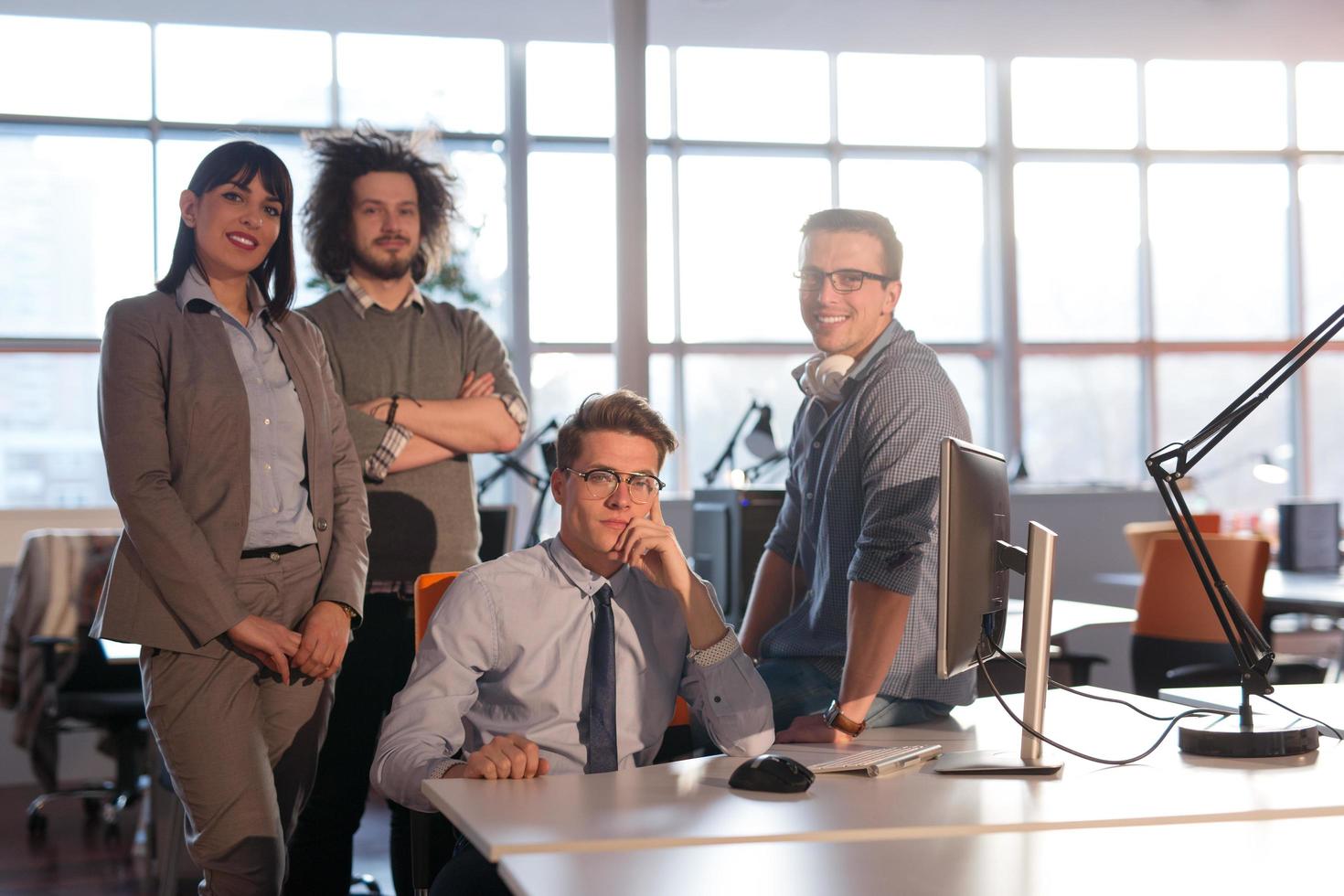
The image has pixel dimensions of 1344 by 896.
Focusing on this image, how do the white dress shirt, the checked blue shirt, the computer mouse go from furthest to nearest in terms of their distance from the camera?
the checked blue shirt
the white dress shirt
the computer mouse

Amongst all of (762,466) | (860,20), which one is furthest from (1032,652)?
(860,20)

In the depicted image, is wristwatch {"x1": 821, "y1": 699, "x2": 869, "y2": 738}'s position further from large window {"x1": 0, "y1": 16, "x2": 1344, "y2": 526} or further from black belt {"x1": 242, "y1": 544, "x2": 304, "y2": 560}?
large window {"x1": 0, "y1": 16, "x2": 1344, "y2": 526}

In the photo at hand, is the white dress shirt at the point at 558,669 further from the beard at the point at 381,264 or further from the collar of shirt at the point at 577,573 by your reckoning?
the beard at the point at 381,264

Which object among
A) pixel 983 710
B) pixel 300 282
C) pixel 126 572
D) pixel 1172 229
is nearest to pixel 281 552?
pixel 126 572

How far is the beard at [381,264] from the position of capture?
271 centimetres

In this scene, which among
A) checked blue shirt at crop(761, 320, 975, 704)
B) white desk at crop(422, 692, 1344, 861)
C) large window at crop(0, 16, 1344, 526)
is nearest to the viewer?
white desk at crop(422, 692, 1344, 861)

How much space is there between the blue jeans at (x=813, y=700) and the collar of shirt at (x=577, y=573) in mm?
394

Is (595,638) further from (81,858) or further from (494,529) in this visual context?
(81,858)

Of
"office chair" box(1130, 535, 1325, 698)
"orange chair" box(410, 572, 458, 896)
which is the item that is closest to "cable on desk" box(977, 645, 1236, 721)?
"orange chair" box(410, 572, 458, 896)

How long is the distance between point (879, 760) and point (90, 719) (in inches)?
156

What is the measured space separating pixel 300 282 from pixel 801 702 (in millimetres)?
5294

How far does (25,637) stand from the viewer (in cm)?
513

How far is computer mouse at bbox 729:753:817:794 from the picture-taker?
1590 millimetres

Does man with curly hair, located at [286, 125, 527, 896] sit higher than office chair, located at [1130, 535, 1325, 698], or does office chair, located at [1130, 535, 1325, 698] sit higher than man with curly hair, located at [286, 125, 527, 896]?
man with curly hair, located at [286, 125, 527, 896]
